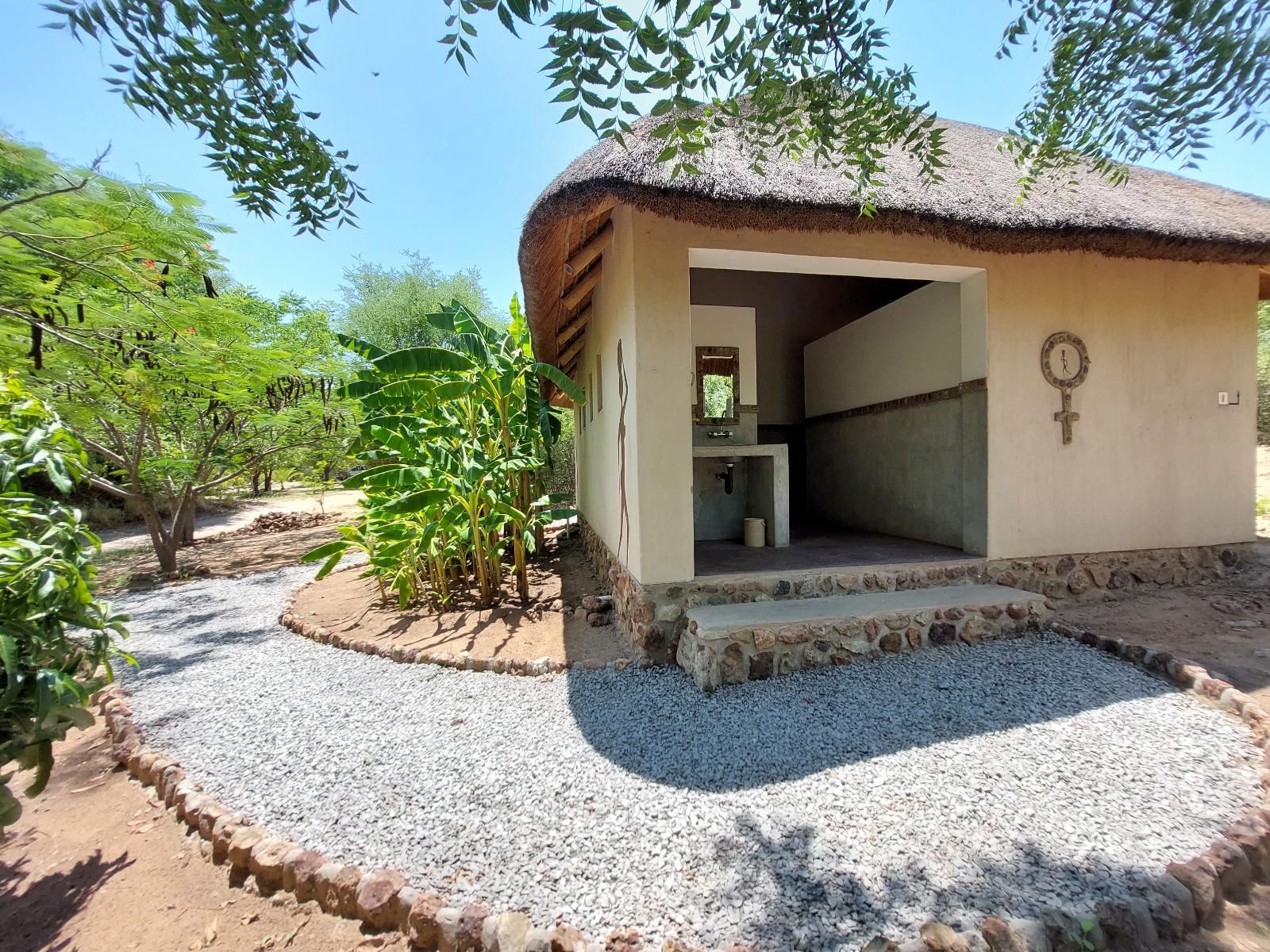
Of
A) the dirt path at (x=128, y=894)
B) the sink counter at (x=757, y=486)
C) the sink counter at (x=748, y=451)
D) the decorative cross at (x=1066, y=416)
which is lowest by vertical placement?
the dirt path at (x=128, y=894)

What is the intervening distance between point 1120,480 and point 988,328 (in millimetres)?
1787

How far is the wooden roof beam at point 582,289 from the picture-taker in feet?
15.0

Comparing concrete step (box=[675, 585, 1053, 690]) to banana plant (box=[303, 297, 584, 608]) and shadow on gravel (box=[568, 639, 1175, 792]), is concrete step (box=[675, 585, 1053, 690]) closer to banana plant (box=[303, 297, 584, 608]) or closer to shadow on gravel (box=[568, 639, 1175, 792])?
shadow on gravel (box=[568, 639, 1175, 792])

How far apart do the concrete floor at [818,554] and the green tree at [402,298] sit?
14.0 m

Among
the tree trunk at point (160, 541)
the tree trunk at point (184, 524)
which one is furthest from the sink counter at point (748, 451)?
the tree trunk at point (184, 524)

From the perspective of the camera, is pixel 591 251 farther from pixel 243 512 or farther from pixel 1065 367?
pixel 243 512

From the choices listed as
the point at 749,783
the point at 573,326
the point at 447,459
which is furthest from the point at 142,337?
the point at 749,783

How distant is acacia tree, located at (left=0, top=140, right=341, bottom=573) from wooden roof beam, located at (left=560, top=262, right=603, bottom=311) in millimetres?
2762

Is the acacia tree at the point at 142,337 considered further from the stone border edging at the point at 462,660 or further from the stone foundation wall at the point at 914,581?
the stone foundation wall at the point at 914,581

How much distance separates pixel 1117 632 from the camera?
3.43 metres

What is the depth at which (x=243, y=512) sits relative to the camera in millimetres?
15008

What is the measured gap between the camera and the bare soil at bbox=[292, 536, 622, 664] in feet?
12.0

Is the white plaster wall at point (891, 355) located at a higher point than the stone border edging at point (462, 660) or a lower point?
higher

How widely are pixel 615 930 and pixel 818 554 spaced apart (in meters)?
3.39
